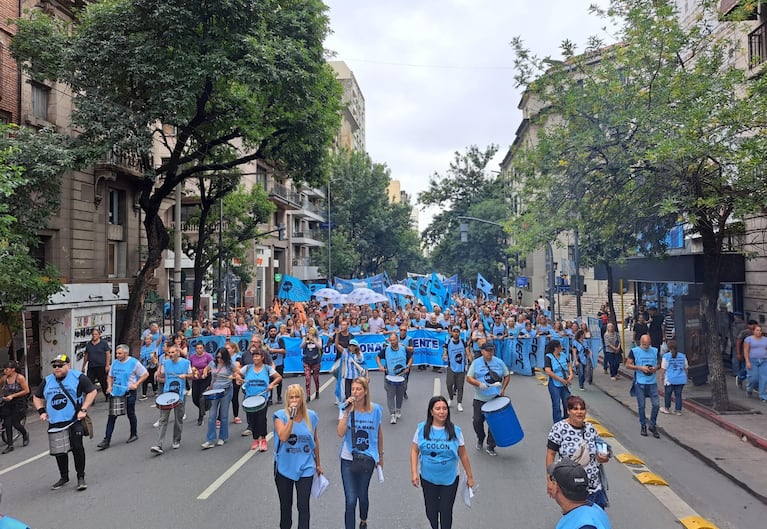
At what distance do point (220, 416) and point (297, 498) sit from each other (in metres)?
4.50

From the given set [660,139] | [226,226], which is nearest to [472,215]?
[226,226]

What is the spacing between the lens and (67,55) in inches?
580

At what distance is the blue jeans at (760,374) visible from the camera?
1212 centimetres

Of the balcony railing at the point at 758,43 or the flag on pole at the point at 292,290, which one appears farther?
the flag on pole at the point at 292,290

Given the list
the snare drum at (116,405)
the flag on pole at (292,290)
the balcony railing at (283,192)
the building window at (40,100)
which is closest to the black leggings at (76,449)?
the snare drum at (116,405)

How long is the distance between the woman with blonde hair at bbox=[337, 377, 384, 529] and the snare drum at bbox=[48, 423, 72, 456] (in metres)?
3.94

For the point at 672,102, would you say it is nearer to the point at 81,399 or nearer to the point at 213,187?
the point at 81,399

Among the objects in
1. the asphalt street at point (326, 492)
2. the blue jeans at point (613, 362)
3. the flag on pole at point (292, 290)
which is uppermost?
the flag on pole at point (292, 290)

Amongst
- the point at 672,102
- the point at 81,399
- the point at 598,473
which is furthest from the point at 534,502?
the point at 672,102

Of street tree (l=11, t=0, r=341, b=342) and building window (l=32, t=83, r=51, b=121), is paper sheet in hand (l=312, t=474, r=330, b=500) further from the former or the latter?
building window (l=32, t=83, r=51, b=121)

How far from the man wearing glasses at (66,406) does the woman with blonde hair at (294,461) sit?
342 cm

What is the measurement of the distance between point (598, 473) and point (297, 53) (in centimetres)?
1431

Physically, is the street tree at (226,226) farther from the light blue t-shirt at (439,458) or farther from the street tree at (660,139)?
the light blue t-shirt at (439,458)

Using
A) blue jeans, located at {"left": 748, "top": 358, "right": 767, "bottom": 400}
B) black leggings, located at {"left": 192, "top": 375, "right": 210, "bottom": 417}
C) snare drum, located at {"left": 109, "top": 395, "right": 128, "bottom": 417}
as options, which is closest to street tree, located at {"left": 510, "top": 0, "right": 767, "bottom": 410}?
blue jeans, located at {"left": 748, "top": 358, "right": 767, "bottom": 400}
